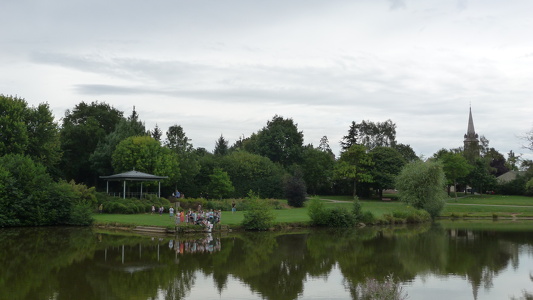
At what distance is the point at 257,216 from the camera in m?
36.6

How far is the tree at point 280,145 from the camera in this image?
78.9 m

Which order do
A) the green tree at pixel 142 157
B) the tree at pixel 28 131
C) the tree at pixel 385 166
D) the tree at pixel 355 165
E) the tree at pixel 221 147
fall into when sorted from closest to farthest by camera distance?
1. the tree at pixel 28 131
2. the green tree at pixel 142 157
3. the tree at pixel 385 166
4. the tree at pixel 355 165
5. the tree at pixel 221 147

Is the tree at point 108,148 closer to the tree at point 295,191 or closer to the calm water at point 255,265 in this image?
the tree at point 295,191

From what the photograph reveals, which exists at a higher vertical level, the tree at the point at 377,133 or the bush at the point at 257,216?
the tree at the point at 377,133

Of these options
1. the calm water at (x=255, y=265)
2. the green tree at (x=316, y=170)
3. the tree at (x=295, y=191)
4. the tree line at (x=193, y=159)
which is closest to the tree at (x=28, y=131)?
the tree line at (x=193, y=159)

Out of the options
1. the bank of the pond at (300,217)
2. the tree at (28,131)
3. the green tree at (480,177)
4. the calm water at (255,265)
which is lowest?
the calm water at (255,265)

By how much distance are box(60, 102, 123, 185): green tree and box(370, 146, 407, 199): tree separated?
111 ft

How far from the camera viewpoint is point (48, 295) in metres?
16.1

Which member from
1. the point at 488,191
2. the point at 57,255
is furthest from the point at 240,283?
the point at 488,191

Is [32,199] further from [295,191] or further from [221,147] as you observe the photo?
[221,147]

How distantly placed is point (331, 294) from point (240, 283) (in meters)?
3.61

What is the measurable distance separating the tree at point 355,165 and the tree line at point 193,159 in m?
0.13

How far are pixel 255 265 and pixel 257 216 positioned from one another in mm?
13757

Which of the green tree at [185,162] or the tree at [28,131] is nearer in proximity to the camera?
the tree at [28,131]
